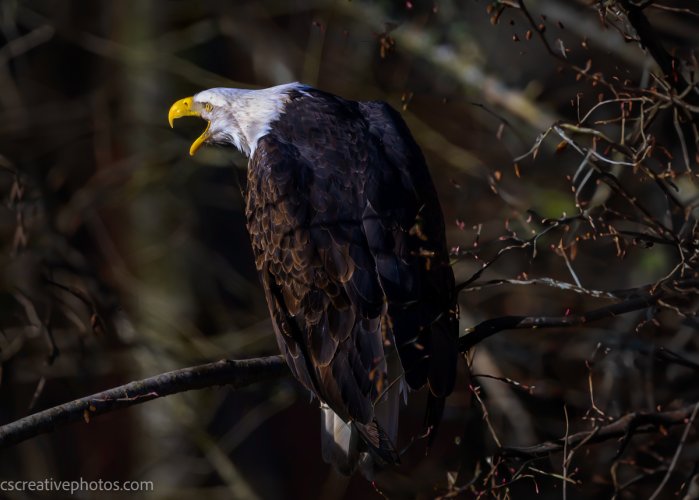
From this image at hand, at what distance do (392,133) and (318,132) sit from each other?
10.1 inches

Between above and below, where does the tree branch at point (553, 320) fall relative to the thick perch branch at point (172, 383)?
above

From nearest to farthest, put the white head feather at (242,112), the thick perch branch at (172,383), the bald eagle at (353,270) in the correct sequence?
the thick perch branch at (172,383), the bald eagle at (353,270), the white head feather at (242,112)

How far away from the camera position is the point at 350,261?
311 cm

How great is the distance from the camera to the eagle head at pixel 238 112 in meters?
3.75

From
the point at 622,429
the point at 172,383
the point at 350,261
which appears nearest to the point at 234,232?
the point at 350,261

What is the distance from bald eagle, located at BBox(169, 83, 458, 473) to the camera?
301 centimetres

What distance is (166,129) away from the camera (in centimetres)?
535

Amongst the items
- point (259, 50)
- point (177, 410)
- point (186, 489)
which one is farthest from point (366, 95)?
point (186, 489)

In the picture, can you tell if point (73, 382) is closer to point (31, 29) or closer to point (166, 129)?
point (166, 129)

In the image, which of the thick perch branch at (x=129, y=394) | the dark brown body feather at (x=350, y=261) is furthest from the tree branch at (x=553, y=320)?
the thick perch branch at (x=129, y=394)

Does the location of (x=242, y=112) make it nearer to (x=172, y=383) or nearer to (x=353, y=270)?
(x=353, y=270)

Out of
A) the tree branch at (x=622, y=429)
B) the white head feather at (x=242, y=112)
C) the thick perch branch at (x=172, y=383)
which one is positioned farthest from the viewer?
the white head feather at (x=242, y=112)

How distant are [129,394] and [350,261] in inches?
31.2

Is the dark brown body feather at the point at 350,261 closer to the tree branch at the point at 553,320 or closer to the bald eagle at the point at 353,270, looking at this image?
the bald eagle at the point at 353,270
